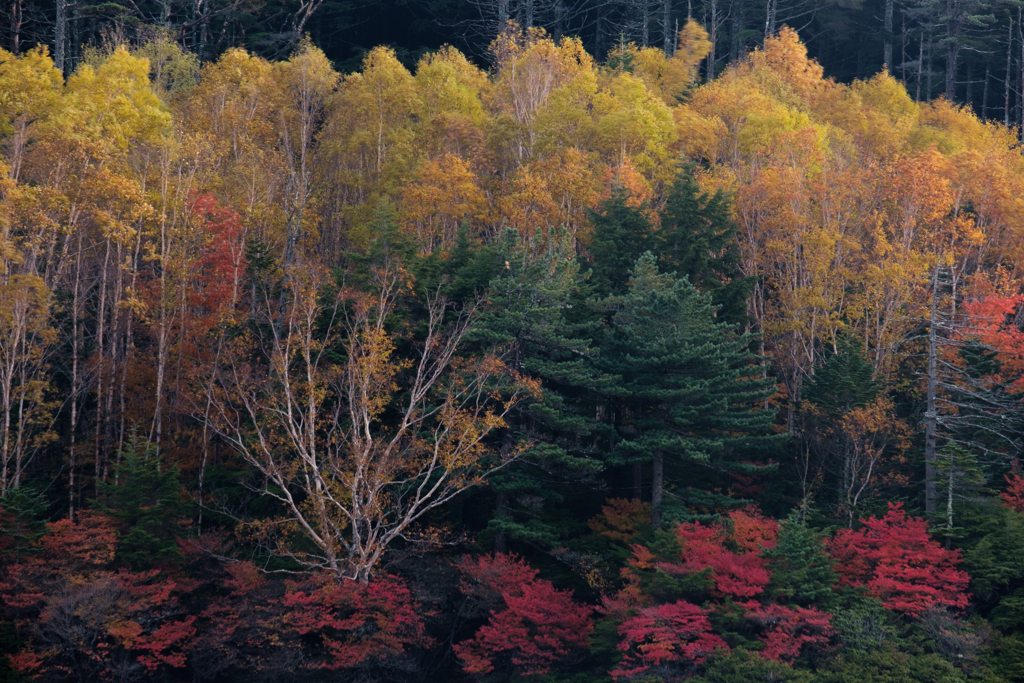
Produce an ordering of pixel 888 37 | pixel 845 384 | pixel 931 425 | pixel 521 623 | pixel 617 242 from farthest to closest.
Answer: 1. pixel 888 37
2. pixel 617 242
3. pixel 845 384
4. pixel 931 425
5. pixel 521 623

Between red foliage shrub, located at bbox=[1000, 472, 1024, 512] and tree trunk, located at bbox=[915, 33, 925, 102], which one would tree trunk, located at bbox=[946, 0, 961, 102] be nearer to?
tree trunk, located at bbox=[915, 33, 925, 102]

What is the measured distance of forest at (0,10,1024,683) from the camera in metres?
24.6

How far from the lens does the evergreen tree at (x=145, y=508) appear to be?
25.9 meters

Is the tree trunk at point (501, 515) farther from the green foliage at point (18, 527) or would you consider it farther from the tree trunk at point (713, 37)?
the tree trunk at point (713, 37)

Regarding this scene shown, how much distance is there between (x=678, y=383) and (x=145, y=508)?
16.1m

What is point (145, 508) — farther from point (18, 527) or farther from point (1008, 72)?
point (1008, 72)

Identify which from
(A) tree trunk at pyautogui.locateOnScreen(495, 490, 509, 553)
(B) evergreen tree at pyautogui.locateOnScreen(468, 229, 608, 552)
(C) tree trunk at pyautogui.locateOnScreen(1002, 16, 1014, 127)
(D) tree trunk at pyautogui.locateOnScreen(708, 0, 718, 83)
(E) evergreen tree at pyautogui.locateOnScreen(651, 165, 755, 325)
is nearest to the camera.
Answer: (B) evergreen tree at pyautogui.locateOnScreen(468, 229, 608, 552)

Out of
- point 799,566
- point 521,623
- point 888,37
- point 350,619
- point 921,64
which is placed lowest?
point 521,623

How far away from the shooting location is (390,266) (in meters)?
29.9

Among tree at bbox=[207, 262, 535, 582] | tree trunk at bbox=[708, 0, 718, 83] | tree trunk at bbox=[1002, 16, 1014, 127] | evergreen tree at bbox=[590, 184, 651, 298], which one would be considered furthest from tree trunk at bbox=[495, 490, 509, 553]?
tree trunk at bbox=[1002, 16, 1014, 127]

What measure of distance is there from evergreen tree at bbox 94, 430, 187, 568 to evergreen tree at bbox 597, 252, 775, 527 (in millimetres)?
13238

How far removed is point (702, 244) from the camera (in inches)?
1264

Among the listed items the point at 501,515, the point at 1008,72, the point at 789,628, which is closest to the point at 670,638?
the point at 789,628

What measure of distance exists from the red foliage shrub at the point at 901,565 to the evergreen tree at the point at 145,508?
18827 millimetres
